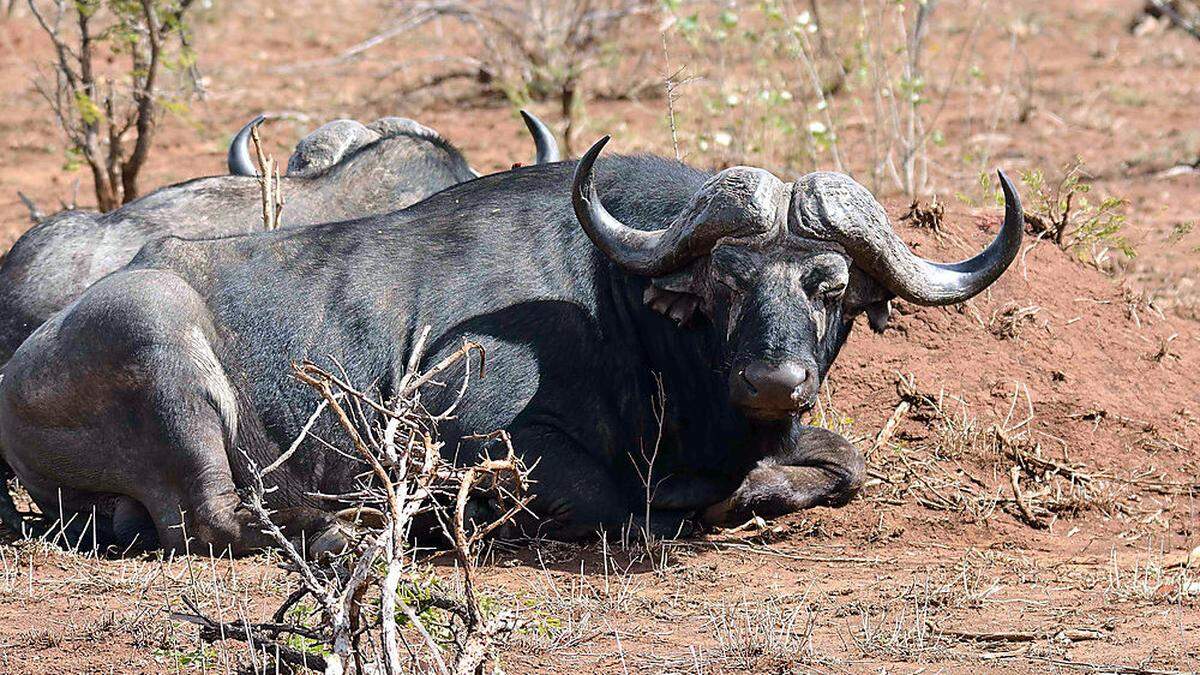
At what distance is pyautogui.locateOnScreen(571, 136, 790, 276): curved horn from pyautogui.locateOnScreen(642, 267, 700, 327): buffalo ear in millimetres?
37

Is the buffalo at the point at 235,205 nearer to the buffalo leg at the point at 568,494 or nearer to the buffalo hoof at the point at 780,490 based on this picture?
the buffalo leg at the point at 568,494

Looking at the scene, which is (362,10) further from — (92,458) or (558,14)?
(92,458)

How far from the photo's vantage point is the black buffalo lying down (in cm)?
582

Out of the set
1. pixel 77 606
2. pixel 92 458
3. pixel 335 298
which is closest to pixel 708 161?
pixel 335 298

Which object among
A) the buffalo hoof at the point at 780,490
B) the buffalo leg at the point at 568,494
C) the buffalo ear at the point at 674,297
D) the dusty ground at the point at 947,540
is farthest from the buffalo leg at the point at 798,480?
the buffalo ear at the point at 674,297

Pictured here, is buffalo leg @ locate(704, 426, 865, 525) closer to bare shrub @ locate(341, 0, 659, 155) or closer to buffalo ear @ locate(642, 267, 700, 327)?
buffalo ear @ locate(642, 267, 700, 327)

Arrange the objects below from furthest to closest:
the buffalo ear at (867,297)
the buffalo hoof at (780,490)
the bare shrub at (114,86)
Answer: the bare shrub at (114,86) → the buffalo hoof at (780,490) → the buffalo ear at (867,297)

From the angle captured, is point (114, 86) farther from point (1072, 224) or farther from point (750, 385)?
point (750, 385)

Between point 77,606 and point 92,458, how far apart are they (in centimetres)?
116

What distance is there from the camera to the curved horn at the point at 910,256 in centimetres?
552

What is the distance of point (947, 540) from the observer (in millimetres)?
6172

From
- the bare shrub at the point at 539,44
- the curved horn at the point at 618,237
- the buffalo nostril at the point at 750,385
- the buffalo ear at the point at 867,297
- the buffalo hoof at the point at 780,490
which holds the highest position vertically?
the bare shrub at the point at 539,44

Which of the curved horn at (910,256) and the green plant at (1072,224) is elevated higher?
the curved horn at (910,256)

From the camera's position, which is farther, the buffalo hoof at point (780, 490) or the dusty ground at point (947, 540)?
the buffalo hoof at point (780, 490)
